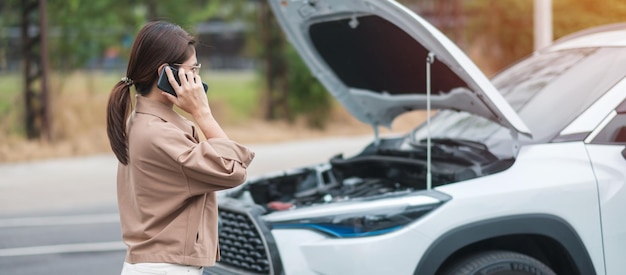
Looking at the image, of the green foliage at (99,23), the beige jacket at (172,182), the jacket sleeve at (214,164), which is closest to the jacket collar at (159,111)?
the beige jacket at (172,182)

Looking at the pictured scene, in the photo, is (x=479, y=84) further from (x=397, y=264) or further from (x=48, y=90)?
(x=48, y=90)

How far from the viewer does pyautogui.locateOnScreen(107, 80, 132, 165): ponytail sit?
307 cm

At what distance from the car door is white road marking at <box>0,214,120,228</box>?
6401 mm

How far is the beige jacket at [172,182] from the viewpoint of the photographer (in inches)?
115

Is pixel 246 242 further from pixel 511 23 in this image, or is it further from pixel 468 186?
pixel 511 23

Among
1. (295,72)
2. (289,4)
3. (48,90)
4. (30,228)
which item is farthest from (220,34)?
(289,4)

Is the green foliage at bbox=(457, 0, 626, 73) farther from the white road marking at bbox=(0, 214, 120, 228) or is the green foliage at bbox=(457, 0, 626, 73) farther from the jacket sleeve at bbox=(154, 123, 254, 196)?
the jacket sleeve at bbox=(154, 123, 254, 196)

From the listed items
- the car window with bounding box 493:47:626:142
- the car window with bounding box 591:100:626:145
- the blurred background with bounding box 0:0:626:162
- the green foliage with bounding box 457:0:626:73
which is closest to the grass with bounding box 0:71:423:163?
the blurred background with bounding box 0:0:626:162

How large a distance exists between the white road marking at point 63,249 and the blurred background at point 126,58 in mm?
5689

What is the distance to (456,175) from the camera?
14.4 feet

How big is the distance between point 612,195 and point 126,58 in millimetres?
14201

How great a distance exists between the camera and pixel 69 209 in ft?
34.6

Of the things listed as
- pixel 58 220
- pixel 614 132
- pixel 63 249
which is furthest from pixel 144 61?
pixel 58 220

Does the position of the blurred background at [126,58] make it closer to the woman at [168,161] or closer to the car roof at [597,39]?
the car roof at [597,39]
